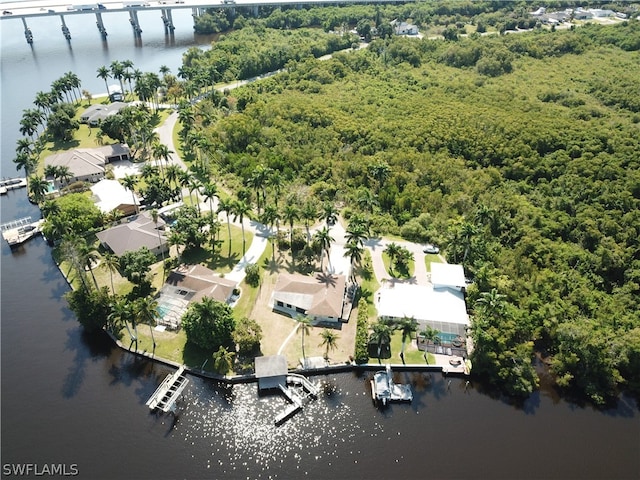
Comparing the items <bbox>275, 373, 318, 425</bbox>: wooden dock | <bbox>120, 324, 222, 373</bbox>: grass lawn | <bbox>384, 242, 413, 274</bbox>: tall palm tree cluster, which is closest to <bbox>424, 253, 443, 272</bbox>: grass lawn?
<bbox>384, 242, 413, 274</bbox>: tall palm tree cluster

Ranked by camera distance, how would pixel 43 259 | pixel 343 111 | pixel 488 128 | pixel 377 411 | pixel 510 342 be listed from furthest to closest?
pixel 343 111, pixel 488 128, pixel 43 259, pixel 510 342, pixel 377 411

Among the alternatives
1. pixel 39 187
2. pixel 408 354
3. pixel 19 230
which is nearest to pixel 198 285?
pixel 408 354

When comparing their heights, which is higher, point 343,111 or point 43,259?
point 343,111

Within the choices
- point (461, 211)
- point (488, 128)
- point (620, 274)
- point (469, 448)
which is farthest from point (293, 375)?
point (488, 128)

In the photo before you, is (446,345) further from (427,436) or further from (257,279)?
(257,279)

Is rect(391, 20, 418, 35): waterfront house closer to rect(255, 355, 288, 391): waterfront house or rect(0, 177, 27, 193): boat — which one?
rect(0, 177, 27, 193): boat
